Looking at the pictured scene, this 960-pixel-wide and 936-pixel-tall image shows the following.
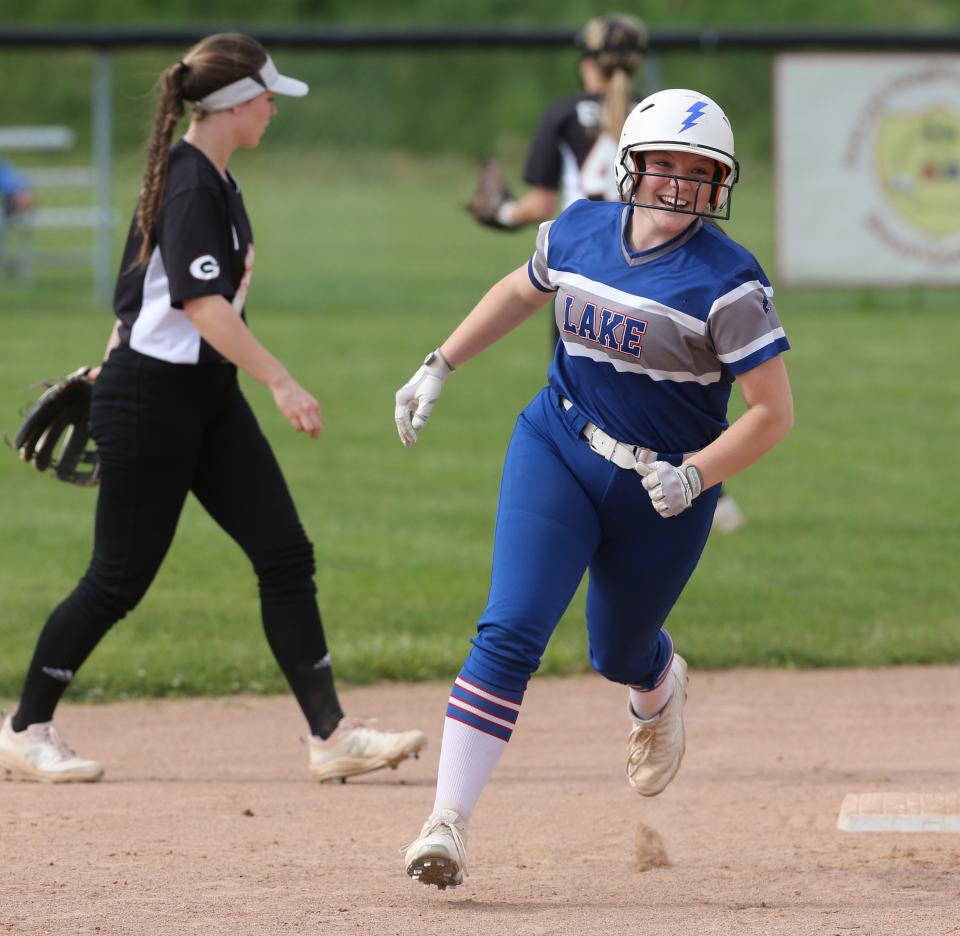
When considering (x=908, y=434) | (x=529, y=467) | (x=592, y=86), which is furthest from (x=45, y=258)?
(x=529, y=467)

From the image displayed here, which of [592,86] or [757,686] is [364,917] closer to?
[757,686]

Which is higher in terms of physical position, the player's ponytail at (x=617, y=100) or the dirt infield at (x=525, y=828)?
the player's ponytail at (x=617, y=100)

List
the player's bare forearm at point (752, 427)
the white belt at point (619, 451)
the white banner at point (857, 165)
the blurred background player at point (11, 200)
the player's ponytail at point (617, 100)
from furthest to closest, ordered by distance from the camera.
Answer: the blurred background player at point (11, 200) → the white banner at point (857, 165) → the player's ponytail at point (617, 100) → the white belt at point (619, 451) → the player's bare forearm at point (752, 427)

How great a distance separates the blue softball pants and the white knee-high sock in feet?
0.38

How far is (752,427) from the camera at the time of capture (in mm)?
4008

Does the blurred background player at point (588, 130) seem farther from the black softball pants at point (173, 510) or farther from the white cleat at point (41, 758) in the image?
the white cleat at point (41, 758)

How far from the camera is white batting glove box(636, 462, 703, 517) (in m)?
3.92

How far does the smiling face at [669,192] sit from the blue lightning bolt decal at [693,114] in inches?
2.5

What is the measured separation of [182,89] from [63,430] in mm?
1237

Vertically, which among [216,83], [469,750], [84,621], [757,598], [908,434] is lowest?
[908,434]

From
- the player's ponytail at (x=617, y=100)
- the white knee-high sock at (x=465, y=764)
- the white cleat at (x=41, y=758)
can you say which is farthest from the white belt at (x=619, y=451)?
the player's ponytail at (x=617, y=100)

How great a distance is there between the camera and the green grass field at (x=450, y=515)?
705 centimetres

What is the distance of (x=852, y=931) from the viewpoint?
386 cm

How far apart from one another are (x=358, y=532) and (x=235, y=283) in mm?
4135
